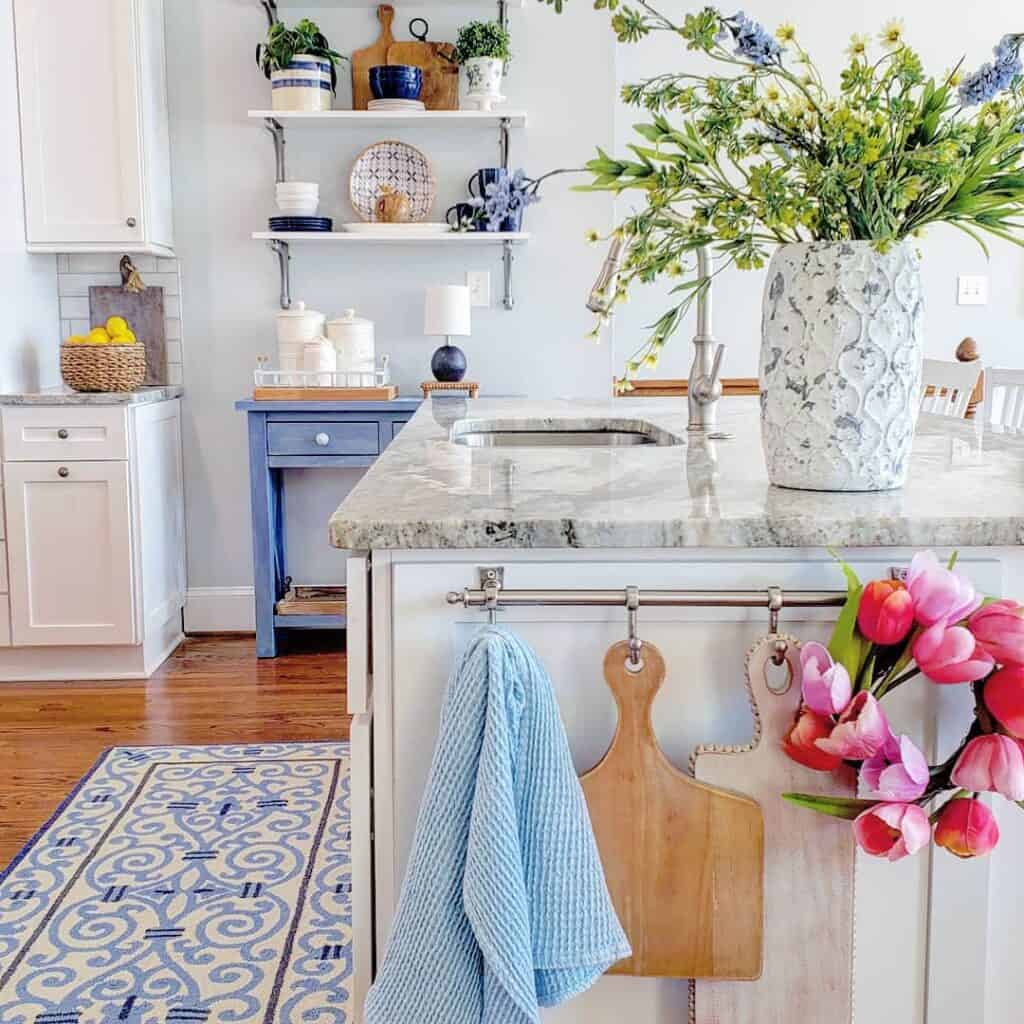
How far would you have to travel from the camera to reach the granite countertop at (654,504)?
3.63 feet

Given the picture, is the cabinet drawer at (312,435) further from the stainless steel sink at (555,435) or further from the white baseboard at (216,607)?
the stainless steel sink at (555,435)

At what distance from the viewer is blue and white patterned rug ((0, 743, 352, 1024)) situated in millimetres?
1851

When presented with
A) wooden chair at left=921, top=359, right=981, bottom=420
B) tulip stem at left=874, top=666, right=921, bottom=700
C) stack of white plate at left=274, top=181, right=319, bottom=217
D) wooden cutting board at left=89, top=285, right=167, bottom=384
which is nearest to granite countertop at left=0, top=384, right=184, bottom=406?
wooden cutting board at left=89, top=285, right=167, bottom=384

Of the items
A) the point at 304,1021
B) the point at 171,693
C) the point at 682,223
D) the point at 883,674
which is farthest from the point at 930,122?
the point at 171,693

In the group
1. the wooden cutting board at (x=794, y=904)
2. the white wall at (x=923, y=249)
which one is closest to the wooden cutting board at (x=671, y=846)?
the wooden cutting board at (x=794, y=904)

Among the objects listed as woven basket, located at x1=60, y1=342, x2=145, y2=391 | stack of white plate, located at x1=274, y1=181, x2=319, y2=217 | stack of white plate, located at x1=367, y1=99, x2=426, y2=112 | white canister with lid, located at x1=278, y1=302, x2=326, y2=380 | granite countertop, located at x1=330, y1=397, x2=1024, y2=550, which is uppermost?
stack of white plate, located at x1=367, y1=99, x2=426, y2=112

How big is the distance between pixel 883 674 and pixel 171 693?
272 cm

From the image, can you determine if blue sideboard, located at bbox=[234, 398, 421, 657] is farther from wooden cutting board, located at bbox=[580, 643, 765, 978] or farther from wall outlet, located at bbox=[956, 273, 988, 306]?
wooden cutting board, located at bbox=[580, 643, 765, 978]

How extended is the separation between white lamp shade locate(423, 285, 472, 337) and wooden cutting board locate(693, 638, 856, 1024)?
2.71 meters

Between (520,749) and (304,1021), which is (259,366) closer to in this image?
(304,1021)

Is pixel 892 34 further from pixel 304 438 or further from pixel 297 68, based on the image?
pixel 297 68

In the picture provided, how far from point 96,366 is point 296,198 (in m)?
0.83

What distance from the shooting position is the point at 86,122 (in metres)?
3.58

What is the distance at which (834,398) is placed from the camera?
1.22m
